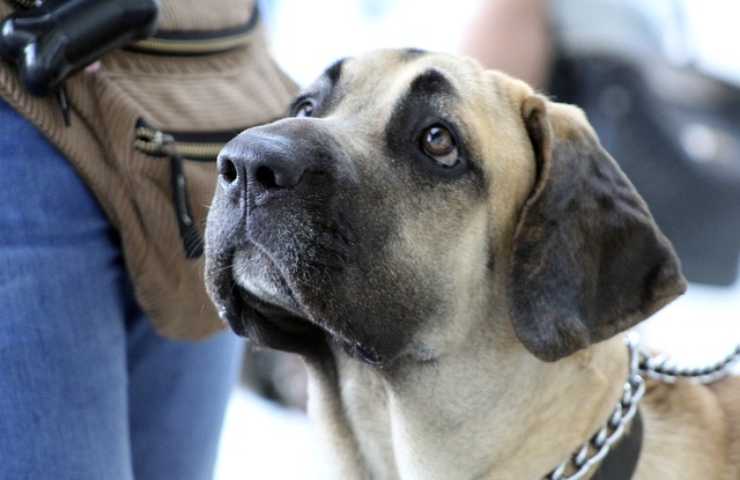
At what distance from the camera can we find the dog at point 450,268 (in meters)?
2.09

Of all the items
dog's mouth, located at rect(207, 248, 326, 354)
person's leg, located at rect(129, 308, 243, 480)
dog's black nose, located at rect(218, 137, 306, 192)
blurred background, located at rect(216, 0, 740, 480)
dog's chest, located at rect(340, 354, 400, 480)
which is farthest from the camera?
blurred background, located at rect(216, 0, 740, 480)

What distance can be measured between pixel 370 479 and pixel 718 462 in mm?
850

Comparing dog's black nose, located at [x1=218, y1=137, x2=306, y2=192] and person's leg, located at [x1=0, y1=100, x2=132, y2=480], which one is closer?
dog's black nose, located at [x1=218, y1=137, x2=306, y2=192]

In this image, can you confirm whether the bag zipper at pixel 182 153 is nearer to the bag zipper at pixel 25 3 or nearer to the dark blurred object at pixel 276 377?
the bag zipper at pixel 25 3

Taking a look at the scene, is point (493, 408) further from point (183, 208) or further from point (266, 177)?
point (183, 208)

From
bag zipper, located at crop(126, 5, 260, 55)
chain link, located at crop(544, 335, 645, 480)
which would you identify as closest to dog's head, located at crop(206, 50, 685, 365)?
chain link, located at crop(544, 335, 645, 480)

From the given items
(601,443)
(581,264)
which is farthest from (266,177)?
(601,443)

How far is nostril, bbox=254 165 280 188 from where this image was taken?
6.63 feet

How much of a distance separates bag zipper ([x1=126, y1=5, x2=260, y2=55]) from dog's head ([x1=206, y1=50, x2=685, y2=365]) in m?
0.45

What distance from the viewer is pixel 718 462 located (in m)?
2.49

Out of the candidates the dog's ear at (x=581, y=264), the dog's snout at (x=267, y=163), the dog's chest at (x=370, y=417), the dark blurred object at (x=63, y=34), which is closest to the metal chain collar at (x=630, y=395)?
the dog's ear at (x=581, y=264)

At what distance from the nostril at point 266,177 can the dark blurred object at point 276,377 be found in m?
2.97

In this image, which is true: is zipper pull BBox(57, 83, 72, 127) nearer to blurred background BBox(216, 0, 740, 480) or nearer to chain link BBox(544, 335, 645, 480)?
chain link BBox(544, 335, 645, 480)

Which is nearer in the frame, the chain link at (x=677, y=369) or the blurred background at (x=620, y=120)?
the chain link at (x=677, y=369)
